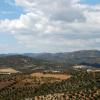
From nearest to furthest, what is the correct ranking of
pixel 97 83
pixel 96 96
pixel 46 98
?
pixel 96 96 < pixel 46 98 < pixel 97 83

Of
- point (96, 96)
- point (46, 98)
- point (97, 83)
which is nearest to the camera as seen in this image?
point (96, 96)

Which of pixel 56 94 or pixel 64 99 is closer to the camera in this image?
pixel 64 99

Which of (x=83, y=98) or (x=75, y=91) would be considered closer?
(x=83, y=98)

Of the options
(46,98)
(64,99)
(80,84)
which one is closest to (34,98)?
(46,98)

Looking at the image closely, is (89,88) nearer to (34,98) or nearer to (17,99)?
(34,98)

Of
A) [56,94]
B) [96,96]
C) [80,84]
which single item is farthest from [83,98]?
[80,84]

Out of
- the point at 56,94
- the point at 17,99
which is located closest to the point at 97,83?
the point at 56,94

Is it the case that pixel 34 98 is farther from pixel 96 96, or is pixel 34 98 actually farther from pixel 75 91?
pixel 96 96
